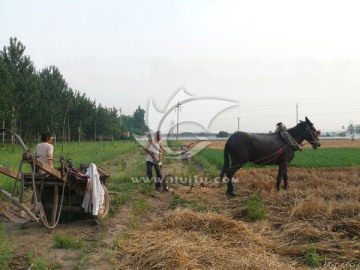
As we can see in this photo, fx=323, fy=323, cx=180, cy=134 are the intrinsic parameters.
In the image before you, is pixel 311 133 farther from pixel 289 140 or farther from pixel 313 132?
pixel 289 140

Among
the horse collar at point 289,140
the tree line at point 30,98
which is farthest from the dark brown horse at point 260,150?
the tree line at point 30,98

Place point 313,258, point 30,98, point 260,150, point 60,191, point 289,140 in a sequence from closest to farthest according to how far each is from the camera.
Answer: point 313,258
point 60,191
point 260,150
point 289,140
point 30,98

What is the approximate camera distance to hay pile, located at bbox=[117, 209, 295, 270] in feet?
12.1

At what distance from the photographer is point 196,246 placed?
13.6 ft

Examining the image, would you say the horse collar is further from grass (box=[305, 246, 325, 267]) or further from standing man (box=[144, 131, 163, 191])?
grass (box=[305, 246, 325, 267])

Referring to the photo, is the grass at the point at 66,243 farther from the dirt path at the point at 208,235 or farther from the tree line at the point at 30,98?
the tree line at the point at 30,98

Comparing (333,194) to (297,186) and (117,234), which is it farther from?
(117,234)

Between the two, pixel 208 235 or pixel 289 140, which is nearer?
pixel 208 235

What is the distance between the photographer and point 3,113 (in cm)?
2366

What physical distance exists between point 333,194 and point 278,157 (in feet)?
5.79

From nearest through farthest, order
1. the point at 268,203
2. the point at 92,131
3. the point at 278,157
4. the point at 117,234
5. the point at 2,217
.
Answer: the point at 117,234 < the point at 2,217 < the point at 268,203 < the point at 278,157 < the point at 92,131

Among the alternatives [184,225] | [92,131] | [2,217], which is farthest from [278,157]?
[92,131]

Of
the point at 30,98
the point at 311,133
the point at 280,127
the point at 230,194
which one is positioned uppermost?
the point at 30,98

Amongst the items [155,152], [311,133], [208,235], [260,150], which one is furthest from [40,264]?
[311,133]
